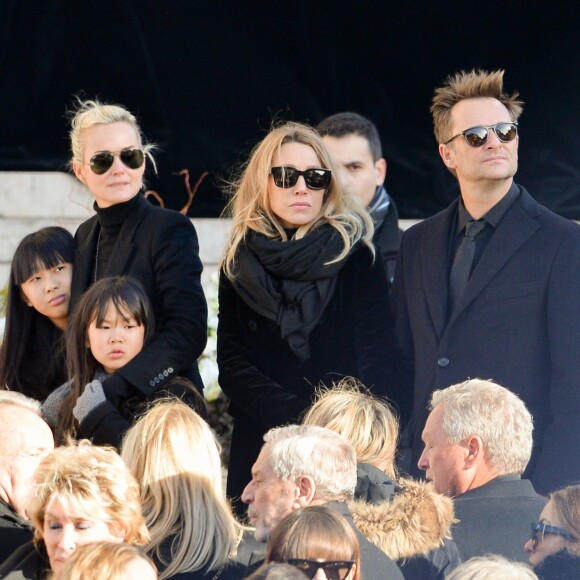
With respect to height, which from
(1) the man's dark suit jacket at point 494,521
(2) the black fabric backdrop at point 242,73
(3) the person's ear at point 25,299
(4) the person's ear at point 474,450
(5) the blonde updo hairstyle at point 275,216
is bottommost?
(1) the man's dark suit jacket at point 494,521

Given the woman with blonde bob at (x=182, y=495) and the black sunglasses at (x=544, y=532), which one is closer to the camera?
the black sunglasses at (x=544, y=532)

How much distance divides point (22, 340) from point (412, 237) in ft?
4.52

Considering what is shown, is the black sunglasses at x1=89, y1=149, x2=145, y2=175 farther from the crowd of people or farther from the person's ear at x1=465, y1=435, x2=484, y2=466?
the person's ear at x1=465, y1=435, x2=484, y2=466

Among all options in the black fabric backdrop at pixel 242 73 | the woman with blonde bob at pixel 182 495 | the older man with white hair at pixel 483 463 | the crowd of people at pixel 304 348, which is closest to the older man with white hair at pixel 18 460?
the crowd of people at pixel 304 348

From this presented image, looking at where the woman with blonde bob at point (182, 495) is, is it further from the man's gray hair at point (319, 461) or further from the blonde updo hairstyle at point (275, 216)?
the blonde updo hairstyle at point (275, 216)

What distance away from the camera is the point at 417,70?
7.04 m

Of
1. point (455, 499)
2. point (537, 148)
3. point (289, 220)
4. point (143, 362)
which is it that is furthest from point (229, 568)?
point (537, 148)

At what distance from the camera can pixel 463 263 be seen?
4.70 metres

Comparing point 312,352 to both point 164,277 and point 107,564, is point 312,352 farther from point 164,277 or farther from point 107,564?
point 107,564

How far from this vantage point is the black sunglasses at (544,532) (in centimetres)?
351

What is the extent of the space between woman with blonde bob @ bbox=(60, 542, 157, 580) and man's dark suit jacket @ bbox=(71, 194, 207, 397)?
141 centimetres

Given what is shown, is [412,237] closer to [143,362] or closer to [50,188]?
[143,362]

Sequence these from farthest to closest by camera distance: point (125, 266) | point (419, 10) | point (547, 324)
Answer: point (419, 10)
point (125, 266)
point (547, 324)

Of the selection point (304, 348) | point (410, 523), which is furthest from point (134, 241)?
point (410, 523)
